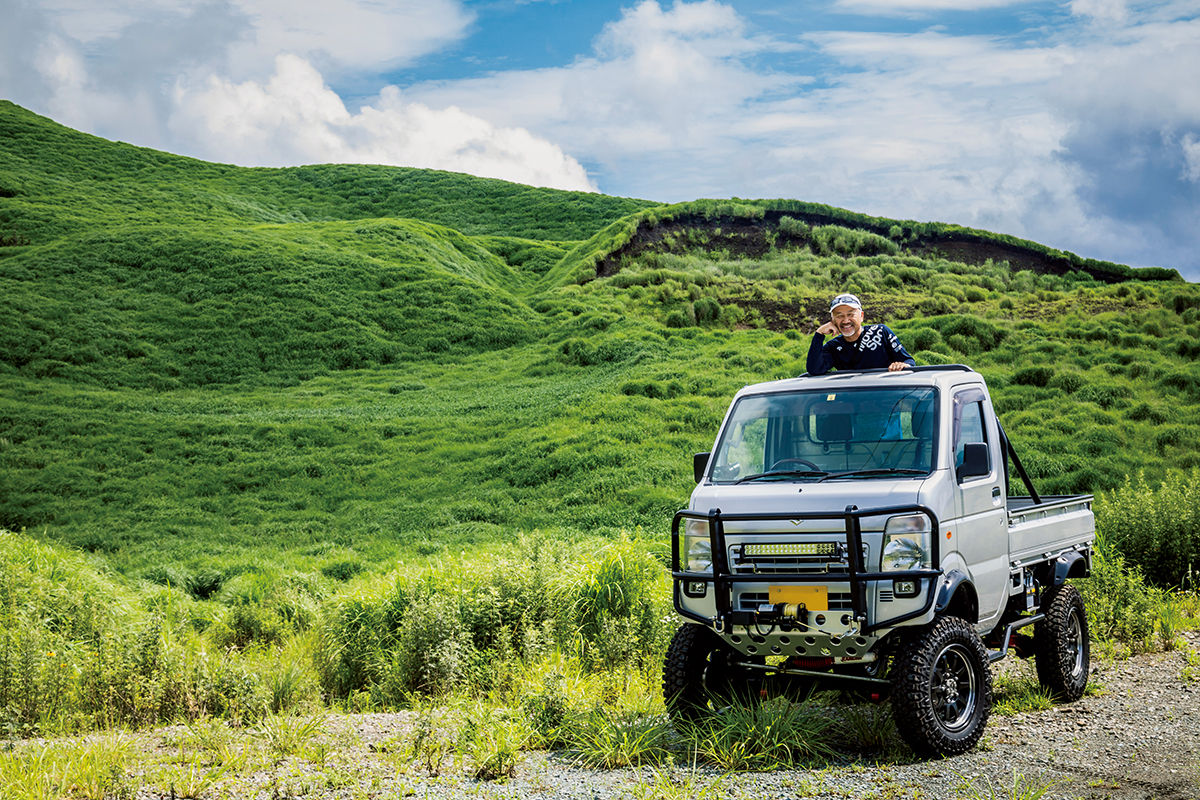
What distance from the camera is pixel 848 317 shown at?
8211mm

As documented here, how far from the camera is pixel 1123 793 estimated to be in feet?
18.5

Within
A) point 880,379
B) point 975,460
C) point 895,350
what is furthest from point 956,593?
point 895,350

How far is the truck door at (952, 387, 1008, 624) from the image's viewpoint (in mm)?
6758

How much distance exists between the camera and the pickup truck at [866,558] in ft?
20.2

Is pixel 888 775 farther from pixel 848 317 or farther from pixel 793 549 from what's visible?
pixel 848 317

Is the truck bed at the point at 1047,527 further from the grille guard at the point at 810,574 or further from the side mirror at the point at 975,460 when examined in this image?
the grille guard at the point at 810,574

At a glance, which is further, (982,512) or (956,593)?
(982,512)

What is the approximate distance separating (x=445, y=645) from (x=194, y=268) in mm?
43541

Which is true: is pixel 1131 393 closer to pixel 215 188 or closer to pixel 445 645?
pixel 445 645

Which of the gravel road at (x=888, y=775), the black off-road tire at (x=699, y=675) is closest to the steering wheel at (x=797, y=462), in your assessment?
the black off-road tire at (x=699, y=675)

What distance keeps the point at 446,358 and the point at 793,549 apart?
1394 inches

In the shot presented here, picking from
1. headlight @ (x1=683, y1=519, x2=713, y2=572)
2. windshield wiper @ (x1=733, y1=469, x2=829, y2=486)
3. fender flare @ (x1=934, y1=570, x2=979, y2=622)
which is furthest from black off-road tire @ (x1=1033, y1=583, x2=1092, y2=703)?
headlight @ (x1=683, y1=519, x2=713, y2=572)

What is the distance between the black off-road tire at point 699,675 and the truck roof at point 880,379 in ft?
6.81

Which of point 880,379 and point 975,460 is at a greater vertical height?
point 880,379
